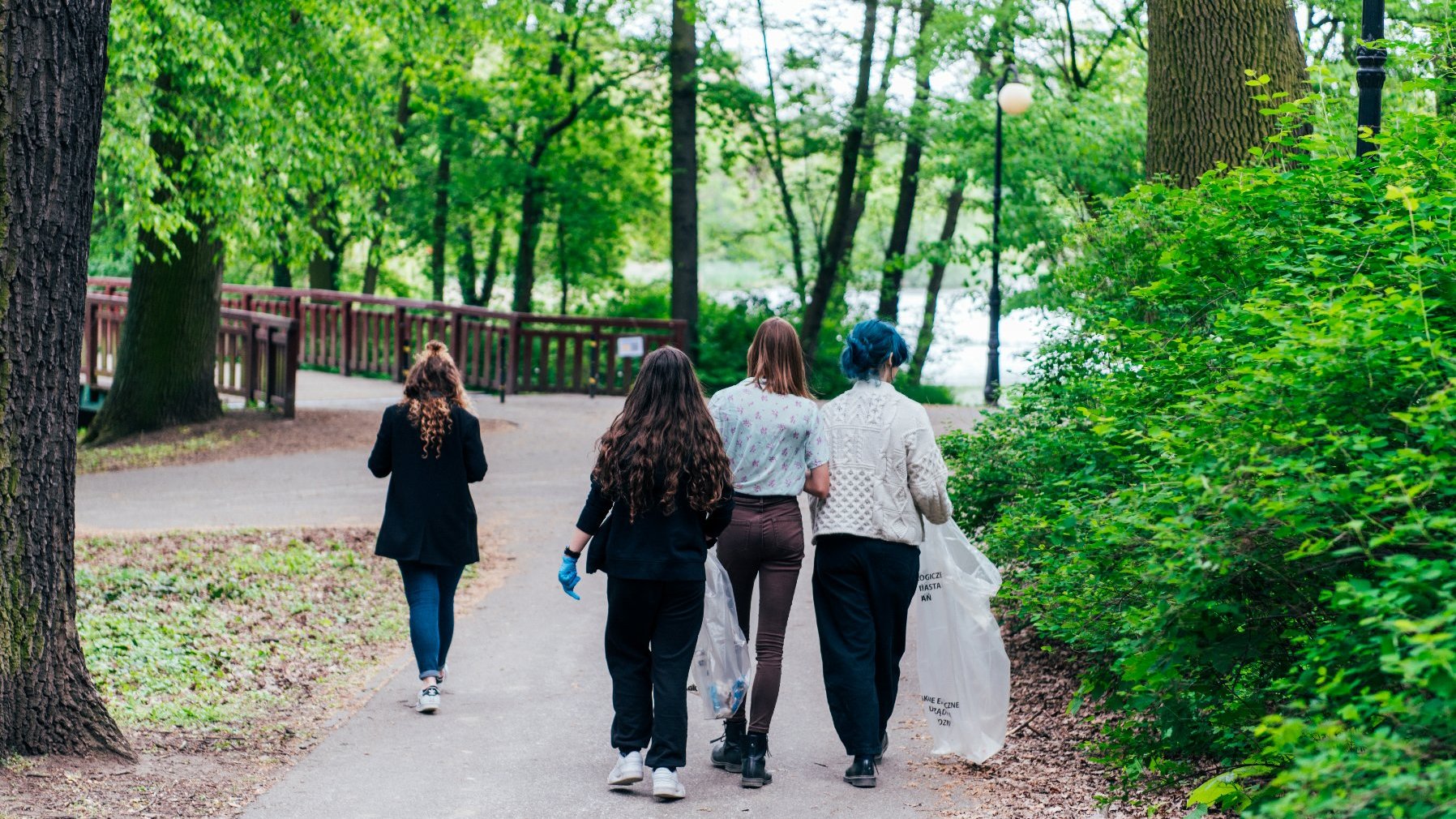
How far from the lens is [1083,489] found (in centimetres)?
554

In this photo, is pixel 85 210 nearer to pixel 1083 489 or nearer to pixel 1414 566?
pixel 1083 489

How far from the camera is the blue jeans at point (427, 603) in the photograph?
6328 millimetres

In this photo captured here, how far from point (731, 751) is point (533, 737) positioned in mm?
935

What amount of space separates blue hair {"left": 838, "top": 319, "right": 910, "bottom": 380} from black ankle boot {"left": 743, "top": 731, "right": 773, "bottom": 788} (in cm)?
146

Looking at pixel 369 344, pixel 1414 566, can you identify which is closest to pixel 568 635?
pixel 1414 566

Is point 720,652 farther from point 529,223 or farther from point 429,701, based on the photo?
point 529,223

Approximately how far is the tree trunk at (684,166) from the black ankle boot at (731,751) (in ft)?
55.6

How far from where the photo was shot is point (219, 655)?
712 centimetres

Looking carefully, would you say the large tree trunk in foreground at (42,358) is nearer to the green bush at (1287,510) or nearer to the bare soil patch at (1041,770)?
the bare soil patch at (1041,770)

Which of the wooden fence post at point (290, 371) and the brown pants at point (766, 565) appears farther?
the wooden fence post at point (290, 371)

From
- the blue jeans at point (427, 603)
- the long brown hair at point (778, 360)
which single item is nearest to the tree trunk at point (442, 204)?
the blue jeans at point (427, 603)

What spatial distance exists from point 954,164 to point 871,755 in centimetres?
1663

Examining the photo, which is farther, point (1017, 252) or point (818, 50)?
point (818, 50)

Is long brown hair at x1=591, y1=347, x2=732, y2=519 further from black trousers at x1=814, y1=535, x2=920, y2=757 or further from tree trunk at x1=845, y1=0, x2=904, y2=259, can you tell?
tree trunk at x1=845, y1=0, x2=904, y2=259
